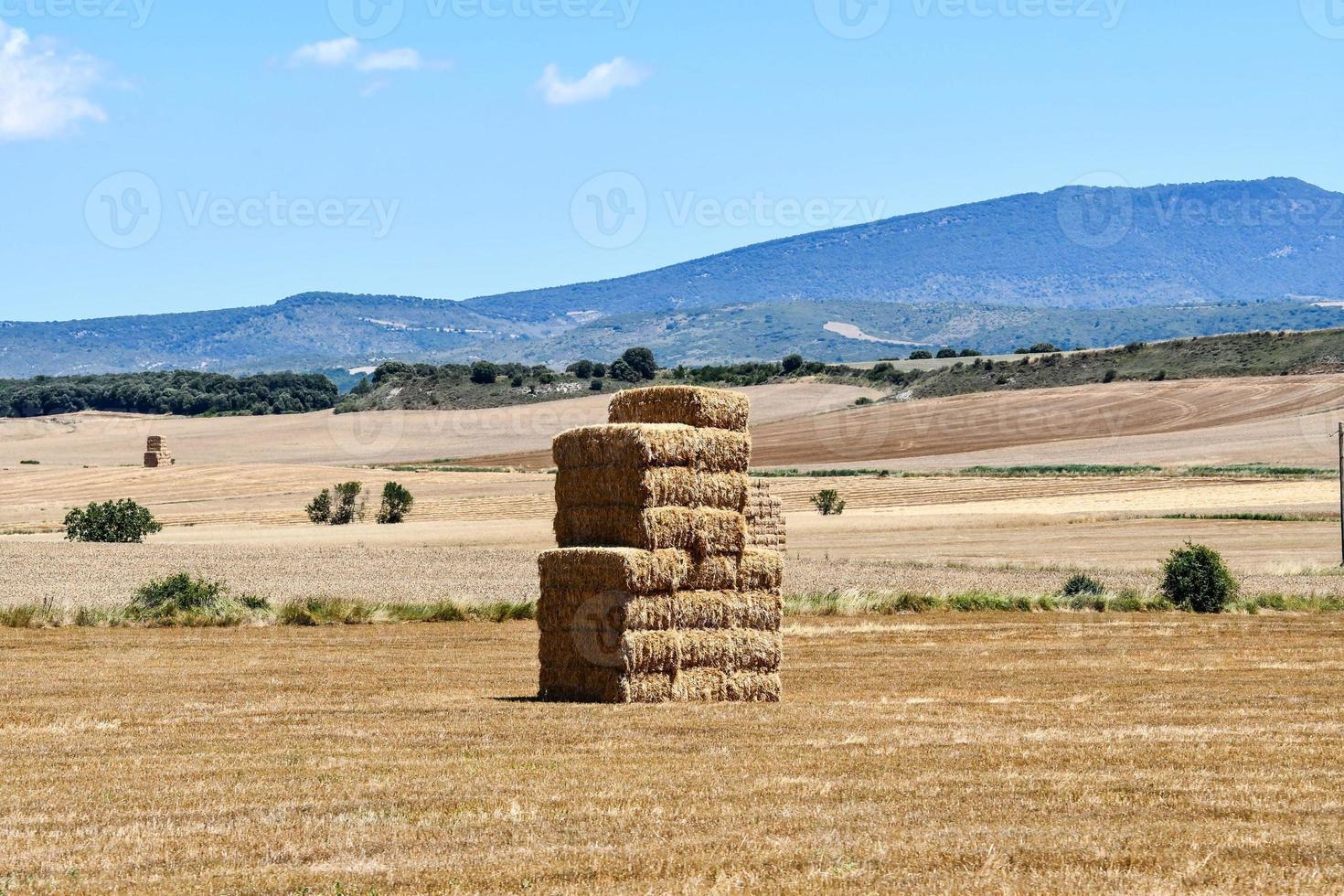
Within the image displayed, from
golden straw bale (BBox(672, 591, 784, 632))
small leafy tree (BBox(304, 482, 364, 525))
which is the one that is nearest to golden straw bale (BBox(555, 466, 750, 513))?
golden straw bale (BBox(672, 591, 784, 632))

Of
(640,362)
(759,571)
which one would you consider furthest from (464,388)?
(759,571)

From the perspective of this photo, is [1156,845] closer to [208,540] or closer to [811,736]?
[811,736]

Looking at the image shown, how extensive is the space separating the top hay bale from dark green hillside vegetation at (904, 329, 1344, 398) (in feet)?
326

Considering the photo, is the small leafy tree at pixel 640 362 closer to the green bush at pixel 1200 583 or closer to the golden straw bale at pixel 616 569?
the green bush at pixel 1200 583

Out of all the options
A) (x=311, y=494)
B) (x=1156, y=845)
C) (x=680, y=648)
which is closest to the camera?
(x=1156, y=845)

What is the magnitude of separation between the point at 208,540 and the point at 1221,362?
283ft

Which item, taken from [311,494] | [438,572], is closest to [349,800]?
[438,572]

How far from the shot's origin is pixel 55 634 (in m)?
24.2

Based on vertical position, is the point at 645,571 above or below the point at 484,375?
below

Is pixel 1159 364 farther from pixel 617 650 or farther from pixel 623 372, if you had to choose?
pixel 617 650

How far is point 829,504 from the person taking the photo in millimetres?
63000

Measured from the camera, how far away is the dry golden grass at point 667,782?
9039 millimetres

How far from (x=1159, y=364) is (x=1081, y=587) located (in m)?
95.8

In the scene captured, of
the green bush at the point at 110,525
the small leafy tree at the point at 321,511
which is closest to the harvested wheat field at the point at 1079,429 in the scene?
the small leafy tree at the point at 321,511
